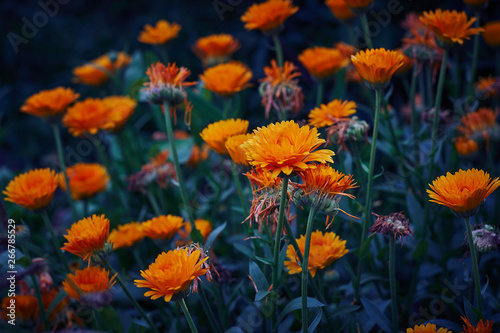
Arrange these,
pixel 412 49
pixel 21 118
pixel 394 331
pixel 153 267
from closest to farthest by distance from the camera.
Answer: pixel 153 267 < pixel 394 331 < pixel 412 49 < pixel 21 118

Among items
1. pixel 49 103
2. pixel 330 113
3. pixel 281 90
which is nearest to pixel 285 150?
pixel 330 113

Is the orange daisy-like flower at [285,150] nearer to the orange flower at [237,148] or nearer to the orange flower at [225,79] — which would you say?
the orange flower at [237,148]

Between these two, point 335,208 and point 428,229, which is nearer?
point 335,208

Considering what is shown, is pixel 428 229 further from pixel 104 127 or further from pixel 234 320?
pixel 104 127

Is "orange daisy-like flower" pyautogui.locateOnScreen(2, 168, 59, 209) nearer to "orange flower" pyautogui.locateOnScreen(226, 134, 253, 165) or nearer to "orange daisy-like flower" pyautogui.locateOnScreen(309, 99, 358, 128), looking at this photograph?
"orange flower" pyautogui.locateOnScreen(226, 134, 253, 165)

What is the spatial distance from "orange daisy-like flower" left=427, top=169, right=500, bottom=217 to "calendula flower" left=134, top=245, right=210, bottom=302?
1.58 feet

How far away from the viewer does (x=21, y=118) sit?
9.18 ft

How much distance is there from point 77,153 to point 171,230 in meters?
Result: 1.50

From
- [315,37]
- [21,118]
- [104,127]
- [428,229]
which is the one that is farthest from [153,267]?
[21,118]

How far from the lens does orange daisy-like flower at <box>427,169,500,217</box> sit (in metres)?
0.84

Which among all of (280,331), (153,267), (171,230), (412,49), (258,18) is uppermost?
(258,18)

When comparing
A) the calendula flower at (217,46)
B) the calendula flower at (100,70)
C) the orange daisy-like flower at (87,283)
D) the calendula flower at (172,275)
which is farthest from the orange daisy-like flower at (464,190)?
the calendula flower at (100,70)

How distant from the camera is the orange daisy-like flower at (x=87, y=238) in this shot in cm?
94

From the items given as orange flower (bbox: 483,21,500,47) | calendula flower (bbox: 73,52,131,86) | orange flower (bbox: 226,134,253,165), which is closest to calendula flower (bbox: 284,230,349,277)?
orange flower (bbox: 226,134,253,165)
